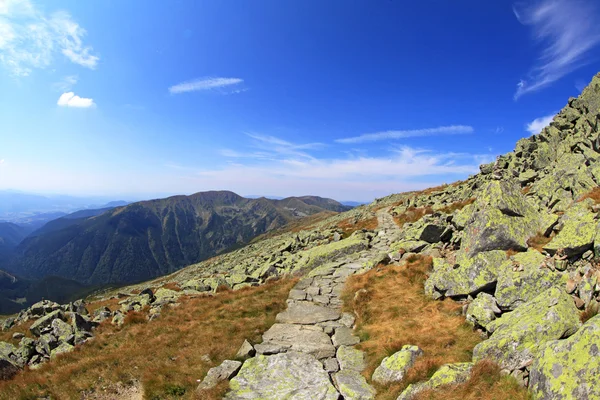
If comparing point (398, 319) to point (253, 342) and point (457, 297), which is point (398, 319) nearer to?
point (457, 297)

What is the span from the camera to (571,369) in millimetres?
6664

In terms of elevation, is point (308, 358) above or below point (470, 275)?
below

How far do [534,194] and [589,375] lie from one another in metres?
17.7

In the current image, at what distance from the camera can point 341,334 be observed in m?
14.6

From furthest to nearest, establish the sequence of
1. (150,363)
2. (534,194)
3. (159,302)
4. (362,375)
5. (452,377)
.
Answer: (159,302), (534,194), (150,363), (362,375), (452,377)

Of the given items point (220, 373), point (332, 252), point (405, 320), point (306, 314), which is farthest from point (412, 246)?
point (220, 373)

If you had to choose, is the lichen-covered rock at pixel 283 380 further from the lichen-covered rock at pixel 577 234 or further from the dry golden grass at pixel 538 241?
the dry golden grass at pixel 538 241

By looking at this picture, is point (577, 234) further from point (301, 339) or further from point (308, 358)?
point (301, 339)

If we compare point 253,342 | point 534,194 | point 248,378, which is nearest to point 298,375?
point 248,378

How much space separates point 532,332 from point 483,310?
3.56 m

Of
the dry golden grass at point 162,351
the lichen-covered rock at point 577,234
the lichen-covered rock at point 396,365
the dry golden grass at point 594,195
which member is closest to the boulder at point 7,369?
the dry golden grass at point 162,351

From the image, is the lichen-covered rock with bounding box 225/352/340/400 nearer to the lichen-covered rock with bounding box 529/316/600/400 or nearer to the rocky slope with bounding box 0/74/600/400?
the rocky slope with bounding box 0/74/600/400

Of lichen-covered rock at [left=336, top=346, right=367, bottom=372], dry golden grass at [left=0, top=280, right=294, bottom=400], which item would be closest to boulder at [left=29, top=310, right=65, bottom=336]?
dry golden grass at [left=0, top=280, right=294, bottom=400]

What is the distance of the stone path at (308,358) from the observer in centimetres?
1032
